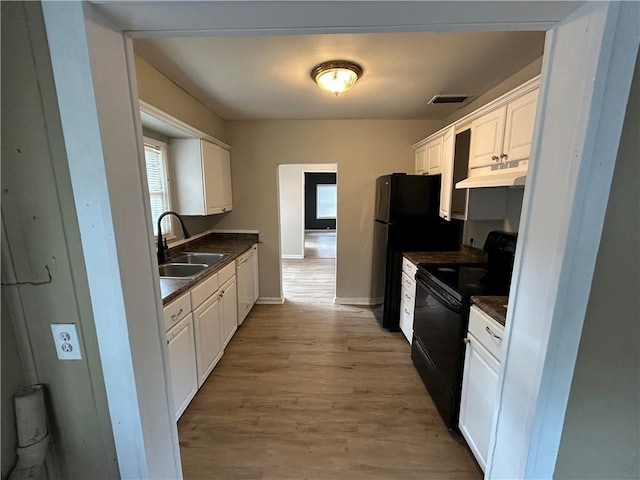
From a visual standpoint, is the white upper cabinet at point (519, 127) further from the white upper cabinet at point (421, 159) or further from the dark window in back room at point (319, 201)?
the dark window in back room at point (319, 201)

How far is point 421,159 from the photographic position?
3.20 metres

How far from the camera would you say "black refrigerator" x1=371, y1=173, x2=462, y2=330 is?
9.10 feet

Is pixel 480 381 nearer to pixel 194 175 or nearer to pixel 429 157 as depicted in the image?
pixel 429 157

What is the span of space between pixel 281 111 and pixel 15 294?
2898mm

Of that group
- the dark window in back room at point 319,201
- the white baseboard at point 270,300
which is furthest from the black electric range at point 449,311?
the dark window in back room at point 319,201

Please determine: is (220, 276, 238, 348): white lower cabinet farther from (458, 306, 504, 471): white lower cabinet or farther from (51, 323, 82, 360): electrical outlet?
(458, 306, 504, 471): white lower cabinet

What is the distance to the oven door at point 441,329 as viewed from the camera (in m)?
1.63

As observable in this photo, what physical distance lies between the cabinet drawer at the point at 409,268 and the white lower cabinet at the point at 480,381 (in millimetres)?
964

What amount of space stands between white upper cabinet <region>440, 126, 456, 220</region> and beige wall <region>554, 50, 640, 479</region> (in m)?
1.76

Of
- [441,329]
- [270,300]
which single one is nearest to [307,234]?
[270,300]

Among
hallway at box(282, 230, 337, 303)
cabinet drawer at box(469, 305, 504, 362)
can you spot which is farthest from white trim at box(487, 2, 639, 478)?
hallway at box(282, 230, 337, 303)

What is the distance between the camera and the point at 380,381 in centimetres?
221

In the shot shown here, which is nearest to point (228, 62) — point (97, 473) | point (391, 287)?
point (97, 473)

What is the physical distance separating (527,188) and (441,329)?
1.30 meters
